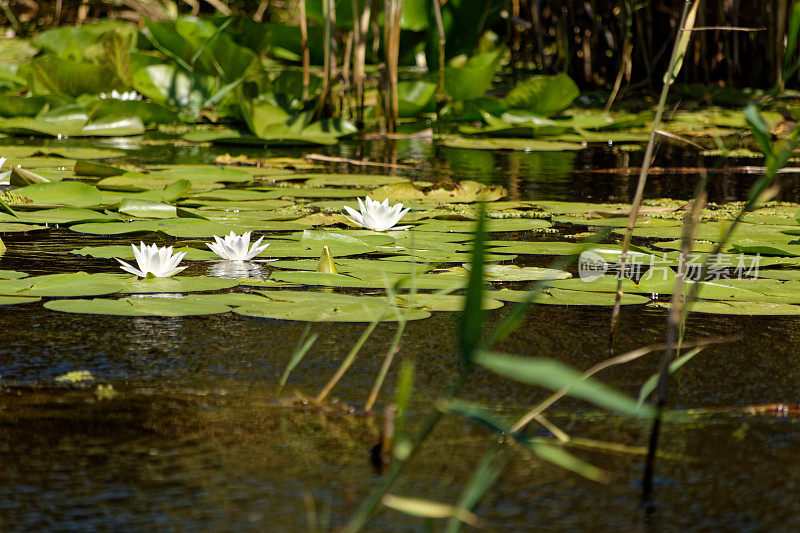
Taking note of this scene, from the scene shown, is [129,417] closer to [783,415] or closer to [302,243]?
[783,415]

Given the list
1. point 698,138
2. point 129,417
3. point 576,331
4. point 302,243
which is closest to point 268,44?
point 698,138

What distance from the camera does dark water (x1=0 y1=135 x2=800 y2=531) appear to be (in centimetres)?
85

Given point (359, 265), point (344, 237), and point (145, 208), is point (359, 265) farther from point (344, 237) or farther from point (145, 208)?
point (145, 208)

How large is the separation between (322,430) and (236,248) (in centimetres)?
83

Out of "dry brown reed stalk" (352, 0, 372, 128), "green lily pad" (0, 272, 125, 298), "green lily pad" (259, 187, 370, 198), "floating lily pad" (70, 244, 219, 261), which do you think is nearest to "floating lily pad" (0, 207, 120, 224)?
"floating lily pad" (70, 244, 219, 261)

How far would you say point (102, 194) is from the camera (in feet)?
8.22

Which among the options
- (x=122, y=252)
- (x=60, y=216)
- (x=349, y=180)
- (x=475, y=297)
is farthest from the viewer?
(x=349, y=180)

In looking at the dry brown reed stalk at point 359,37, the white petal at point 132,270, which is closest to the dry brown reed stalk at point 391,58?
the dry brown reed stalk at point 359,37

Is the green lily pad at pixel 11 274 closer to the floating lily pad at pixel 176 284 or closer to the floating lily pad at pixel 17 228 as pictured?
the floating lily pad at pixel 176 284

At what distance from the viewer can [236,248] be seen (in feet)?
5.96

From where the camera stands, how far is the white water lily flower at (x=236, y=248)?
5.94ft

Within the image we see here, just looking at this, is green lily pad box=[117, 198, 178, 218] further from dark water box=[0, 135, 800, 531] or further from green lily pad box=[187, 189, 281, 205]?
dark water box=[0, 135, 800, 531]

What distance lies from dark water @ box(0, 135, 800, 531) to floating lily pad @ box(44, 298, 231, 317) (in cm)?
2

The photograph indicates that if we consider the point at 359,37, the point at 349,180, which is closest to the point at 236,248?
the point at 349,180
